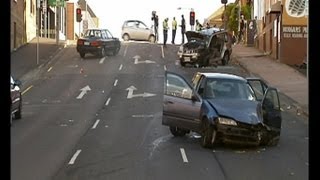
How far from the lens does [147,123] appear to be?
61.9 feet

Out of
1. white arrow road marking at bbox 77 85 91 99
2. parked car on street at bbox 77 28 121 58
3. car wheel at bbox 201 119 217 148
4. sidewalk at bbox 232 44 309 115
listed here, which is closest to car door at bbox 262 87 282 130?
car wheel at bbox 201 119 217 148

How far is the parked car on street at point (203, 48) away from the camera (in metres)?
33.3

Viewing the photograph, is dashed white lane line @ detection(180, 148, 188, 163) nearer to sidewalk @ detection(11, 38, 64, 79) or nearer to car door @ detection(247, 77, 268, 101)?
car door @ detection(247, 77, 268, 101)

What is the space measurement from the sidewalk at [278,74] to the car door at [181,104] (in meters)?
6.19

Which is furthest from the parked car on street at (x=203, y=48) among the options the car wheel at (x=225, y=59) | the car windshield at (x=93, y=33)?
the car windshield at (x=93, y=33)

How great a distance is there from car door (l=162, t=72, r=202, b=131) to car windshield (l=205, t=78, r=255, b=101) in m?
0.42

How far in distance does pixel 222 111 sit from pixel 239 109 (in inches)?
15.4

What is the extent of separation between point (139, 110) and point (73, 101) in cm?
358

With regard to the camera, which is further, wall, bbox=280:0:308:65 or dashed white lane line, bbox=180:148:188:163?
wall, bbox=280:0:308:65

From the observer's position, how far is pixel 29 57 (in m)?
37.5

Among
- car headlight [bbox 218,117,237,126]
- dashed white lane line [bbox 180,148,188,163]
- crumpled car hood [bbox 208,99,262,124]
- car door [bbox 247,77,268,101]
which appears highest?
car door [bbox 247,77,268,101]

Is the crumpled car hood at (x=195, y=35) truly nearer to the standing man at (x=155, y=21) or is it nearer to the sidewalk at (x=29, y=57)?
the sidewalk at (x=29, y=57)

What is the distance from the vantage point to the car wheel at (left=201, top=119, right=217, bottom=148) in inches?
562
